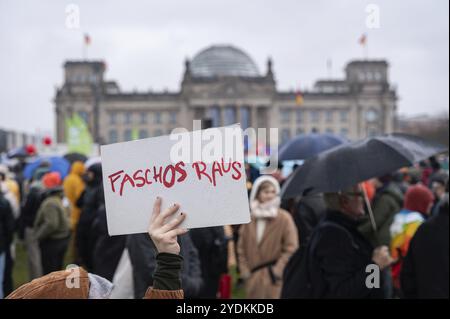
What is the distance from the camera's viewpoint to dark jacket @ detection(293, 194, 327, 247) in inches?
191

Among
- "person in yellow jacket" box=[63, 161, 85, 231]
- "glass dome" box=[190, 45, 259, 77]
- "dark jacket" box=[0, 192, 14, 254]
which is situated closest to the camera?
"dark jacket" box=[0, 192, 14, 254]

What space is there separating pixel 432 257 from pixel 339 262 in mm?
727

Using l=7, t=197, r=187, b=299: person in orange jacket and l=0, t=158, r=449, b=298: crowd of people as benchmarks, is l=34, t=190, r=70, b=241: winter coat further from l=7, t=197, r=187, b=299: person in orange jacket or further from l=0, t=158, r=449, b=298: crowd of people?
l=7, t=197, r=187, b=299: person in orange jacket

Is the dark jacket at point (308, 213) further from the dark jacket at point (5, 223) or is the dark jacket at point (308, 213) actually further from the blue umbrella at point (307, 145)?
the dark jacket at point (5, 223)

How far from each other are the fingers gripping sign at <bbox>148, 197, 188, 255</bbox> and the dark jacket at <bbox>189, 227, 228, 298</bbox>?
6.69 ft

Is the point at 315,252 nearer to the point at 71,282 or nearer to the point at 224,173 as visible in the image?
the point at 224,173

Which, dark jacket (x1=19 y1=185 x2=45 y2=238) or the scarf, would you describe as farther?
dark jacket (x1=19 y1=185 x2=45 y2=238)

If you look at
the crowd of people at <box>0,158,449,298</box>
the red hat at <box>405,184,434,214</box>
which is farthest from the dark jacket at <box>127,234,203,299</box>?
the red hat at <box>405,184,434,214</box>

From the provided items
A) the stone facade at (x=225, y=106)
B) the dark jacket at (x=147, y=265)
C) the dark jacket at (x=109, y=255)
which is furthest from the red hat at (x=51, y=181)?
the stone facade at (x=225, y=106)

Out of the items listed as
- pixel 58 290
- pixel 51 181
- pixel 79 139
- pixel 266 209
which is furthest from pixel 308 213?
pixel 79 139

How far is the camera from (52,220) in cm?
581

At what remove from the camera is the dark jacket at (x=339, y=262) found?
9.01 ft

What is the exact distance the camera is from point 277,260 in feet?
14.2

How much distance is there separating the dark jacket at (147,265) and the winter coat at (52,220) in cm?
307
